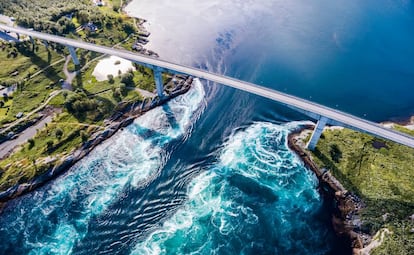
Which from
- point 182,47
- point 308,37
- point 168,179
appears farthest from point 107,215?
point 308,37

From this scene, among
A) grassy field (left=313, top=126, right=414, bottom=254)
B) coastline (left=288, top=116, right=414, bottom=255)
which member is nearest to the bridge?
coastline (left=288, top=116, right=414, bottom=255)

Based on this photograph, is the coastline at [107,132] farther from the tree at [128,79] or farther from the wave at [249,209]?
the wave at [249,209]

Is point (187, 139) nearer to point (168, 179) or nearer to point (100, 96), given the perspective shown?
point (168, 179)

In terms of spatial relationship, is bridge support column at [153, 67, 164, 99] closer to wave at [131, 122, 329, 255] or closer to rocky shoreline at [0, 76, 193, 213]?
rocky shoreline at [0, 76, 193, 213]

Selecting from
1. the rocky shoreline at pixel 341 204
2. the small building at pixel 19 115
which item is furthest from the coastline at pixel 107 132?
the rocky shoreline at pixel 341 204

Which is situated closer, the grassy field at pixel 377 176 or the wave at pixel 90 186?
the grassy field at pixel 377 176

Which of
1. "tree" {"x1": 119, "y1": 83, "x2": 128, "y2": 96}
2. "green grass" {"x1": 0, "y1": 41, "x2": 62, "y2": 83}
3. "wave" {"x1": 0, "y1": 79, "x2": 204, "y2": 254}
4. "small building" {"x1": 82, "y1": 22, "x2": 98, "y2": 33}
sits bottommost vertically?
"wave" {"x1": 0, "y1": 79, "x2": 204, "y2": 254}
